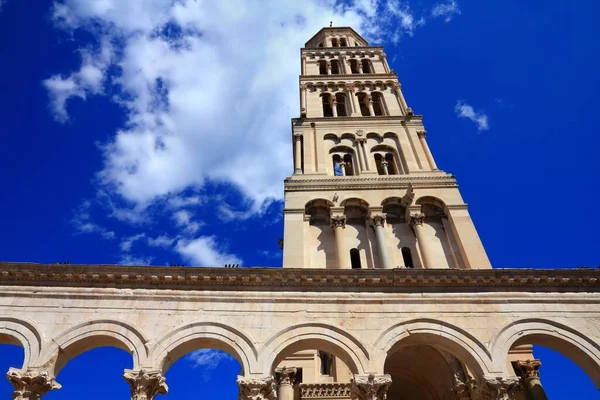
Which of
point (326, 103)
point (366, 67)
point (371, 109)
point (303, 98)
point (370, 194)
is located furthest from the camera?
point (366, 67)

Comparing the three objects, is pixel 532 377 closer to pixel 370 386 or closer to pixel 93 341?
pixel 370 386

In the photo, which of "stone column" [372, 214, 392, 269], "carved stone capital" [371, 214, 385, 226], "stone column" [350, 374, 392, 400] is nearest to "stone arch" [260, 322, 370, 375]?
"stone column" [350, 374, 392, 400]

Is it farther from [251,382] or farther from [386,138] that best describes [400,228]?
[251,382]

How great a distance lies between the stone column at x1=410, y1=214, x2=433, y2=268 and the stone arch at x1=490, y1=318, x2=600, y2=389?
6.15 m

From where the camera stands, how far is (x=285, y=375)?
584 inches

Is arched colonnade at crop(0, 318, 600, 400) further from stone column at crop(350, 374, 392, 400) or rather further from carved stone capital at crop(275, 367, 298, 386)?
carved stone capital at crop(275, 367, 298, 386)

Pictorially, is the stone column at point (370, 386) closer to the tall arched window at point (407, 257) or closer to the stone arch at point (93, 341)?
the stone arch at point (93, 341)

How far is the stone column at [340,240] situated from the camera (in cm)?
1947

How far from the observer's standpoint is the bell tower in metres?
20.0

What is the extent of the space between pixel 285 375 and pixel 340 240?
7166mm

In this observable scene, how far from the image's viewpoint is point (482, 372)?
473 inches

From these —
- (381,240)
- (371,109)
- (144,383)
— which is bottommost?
(144,383)

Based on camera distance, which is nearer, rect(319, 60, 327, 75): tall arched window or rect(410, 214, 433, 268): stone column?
rect(410, 214, 433, 268): stone column

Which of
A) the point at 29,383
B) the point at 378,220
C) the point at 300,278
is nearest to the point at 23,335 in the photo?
the point at 29,383
